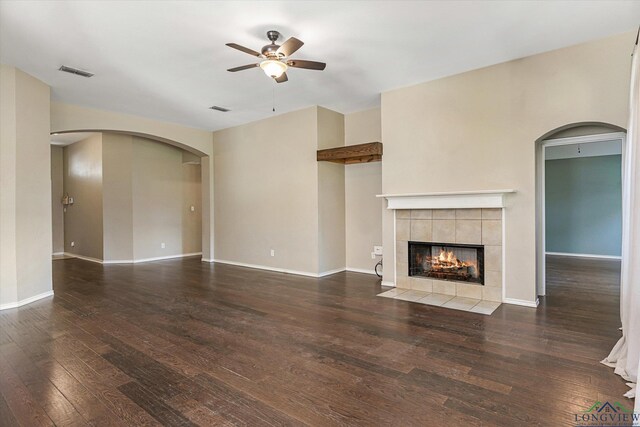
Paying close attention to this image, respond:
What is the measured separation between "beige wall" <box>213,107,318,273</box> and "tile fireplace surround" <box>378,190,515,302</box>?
1.67 metres

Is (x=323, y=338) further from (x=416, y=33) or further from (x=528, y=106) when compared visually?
(x=528, y=106)

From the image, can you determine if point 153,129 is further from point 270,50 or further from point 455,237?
point 455,237

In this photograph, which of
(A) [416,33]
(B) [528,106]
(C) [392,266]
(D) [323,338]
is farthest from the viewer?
(C) [392,266]

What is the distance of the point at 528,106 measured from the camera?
4.07 m

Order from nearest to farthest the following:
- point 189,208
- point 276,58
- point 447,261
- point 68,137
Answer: point 276,58, point 447,261, point 68,137, point 189,208

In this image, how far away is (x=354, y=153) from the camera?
5.47 m

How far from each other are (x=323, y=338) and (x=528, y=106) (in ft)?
12.2

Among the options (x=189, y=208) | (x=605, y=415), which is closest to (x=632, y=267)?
(x=605, y=415)

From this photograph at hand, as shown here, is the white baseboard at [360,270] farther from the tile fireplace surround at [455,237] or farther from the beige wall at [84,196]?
the beige wall at [84,196]

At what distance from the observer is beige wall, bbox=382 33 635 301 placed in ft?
12.1

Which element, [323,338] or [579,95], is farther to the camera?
[579,95]

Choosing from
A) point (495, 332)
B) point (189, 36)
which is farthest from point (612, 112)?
point (189, 36)

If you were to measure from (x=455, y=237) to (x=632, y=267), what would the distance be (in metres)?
2.28

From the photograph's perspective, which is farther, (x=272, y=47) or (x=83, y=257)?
(x=83, y=257)
